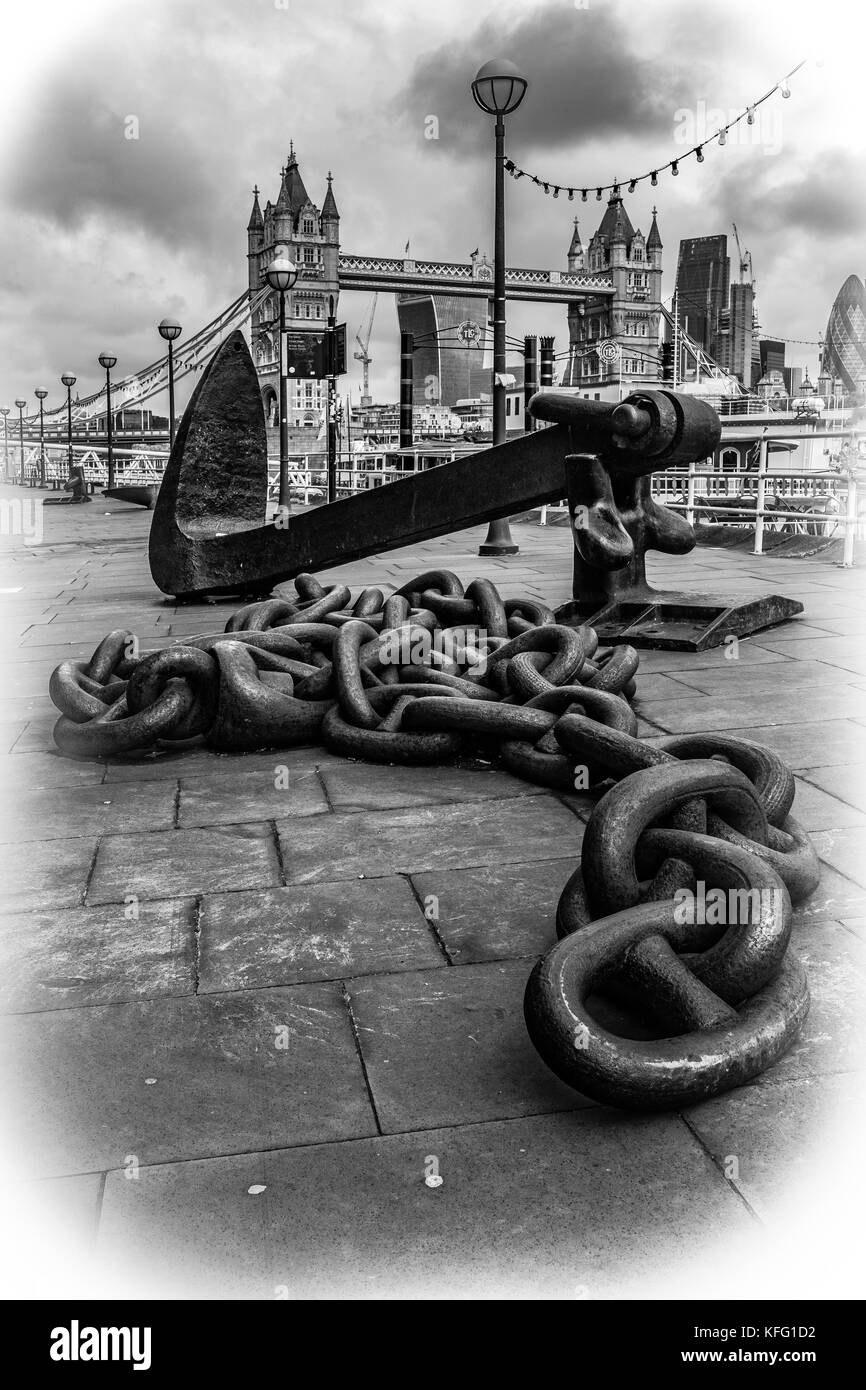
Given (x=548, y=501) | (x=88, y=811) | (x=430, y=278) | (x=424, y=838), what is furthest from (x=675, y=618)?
(x=430, y=278)

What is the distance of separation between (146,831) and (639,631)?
3217 mm

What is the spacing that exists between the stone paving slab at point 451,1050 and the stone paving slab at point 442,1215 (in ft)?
0.20

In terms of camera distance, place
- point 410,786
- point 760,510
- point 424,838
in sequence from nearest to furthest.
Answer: point 424,838, point 410,786, point 760,510

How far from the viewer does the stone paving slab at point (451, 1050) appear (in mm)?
1954

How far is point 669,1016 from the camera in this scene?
2004mm

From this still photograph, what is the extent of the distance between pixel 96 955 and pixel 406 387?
80.9 feet

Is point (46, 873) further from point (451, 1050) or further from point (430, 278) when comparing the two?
point (430, 278)

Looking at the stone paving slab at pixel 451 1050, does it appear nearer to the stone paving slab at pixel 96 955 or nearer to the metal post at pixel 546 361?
the stone paving slab at pixel 96 955

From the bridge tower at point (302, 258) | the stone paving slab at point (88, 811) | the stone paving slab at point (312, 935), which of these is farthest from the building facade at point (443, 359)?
the stone paving slab at point (312, 935)

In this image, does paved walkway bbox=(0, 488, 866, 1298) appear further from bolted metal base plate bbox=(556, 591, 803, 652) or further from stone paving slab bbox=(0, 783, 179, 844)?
bolted metal base plate bbox=(556, 591, 803, 652)

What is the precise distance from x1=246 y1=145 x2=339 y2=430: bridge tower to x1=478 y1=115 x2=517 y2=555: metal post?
81.6 m

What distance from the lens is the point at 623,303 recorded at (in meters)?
122

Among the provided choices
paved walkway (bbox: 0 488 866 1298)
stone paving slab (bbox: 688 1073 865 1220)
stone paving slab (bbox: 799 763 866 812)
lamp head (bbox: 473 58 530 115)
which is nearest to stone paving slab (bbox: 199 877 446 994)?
paved walkway (bbox: 0 488 866 1298)
